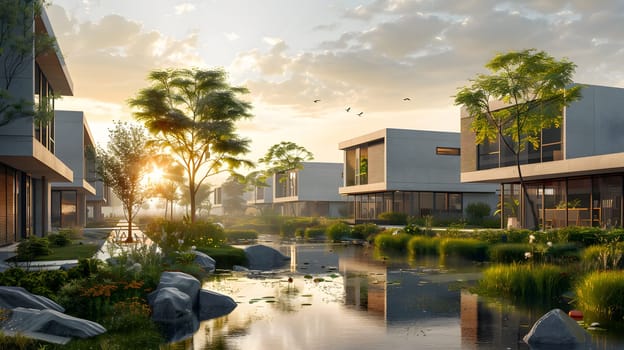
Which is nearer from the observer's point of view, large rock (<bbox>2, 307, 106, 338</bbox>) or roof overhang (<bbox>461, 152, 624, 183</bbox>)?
large rock (<bbox>2, 307, 106, 338</bbox>)

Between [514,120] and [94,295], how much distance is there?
31.7m

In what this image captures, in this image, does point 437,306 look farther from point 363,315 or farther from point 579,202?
point 579,202

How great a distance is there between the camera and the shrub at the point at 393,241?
30922 millimetres

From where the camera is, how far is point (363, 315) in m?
12.2

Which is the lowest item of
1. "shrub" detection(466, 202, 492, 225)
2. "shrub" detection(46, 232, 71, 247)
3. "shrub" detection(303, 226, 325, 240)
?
"shrub" detection(303, 226, 325, 240)

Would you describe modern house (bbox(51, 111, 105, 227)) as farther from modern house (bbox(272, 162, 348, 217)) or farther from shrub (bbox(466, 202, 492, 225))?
modern house (bbox(272, 162, 348, 217))

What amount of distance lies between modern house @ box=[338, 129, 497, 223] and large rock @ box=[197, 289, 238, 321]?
148 feet

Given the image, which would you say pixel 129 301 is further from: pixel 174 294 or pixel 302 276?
pixel 302 276

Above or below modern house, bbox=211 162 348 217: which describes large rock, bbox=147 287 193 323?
below

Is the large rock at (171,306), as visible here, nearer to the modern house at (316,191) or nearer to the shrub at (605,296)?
the shrub at (605,296)

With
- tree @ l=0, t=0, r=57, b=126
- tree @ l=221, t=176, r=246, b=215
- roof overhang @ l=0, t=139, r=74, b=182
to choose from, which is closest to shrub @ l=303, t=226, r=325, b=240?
roof overhang @ l=0, t=139, r=74, b=182

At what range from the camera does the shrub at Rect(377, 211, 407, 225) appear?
53781 mm

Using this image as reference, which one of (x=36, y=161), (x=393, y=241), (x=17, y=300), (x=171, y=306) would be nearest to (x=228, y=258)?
(x=36, y=161)

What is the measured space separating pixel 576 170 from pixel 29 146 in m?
25.5
